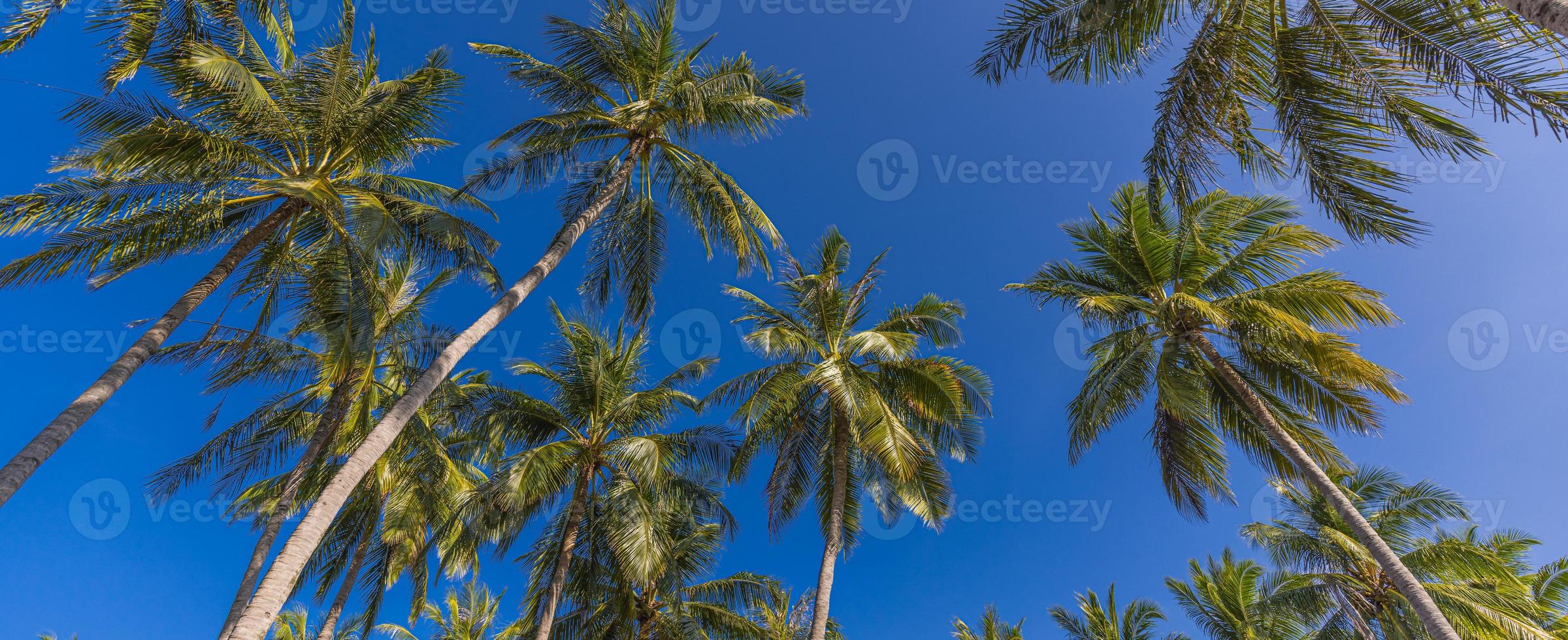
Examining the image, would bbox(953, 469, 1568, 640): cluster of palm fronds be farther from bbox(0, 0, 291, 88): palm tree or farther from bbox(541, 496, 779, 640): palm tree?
bbox(0, 0, 291, 88): palm tree

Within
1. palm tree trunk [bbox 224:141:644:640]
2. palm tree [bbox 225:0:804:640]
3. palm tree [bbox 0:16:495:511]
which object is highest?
palm tree [bbox 225:0:804:640]

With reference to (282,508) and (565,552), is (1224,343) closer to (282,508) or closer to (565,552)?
(565,552)

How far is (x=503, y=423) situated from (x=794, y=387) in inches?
261

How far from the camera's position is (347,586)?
1393cm

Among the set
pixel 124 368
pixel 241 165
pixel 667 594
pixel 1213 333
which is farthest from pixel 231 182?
pixel 1213 333

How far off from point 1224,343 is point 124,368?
692 inches

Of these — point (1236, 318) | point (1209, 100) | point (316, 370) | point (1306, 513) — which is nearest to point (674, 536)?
point (316, 370)

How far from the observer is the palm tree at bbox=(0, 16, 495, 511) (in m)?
8.12

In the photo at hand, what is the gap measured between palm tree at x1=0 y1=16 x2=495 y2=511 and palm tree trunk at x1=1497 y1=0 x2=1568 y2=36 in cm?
1076

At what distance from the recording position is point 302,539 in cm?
648

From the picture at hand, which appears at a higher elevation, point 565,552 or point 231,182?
point 231,182

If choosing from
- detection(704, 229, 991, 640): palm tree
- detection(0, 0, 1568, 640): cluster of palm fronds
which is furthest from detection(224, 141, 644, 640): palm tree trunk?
detection(704, 229, 991, 640): palm tree

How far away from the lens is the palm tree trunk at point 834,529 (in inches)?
448

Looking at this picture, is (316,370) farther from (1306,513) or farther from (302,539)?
(1306,513)
